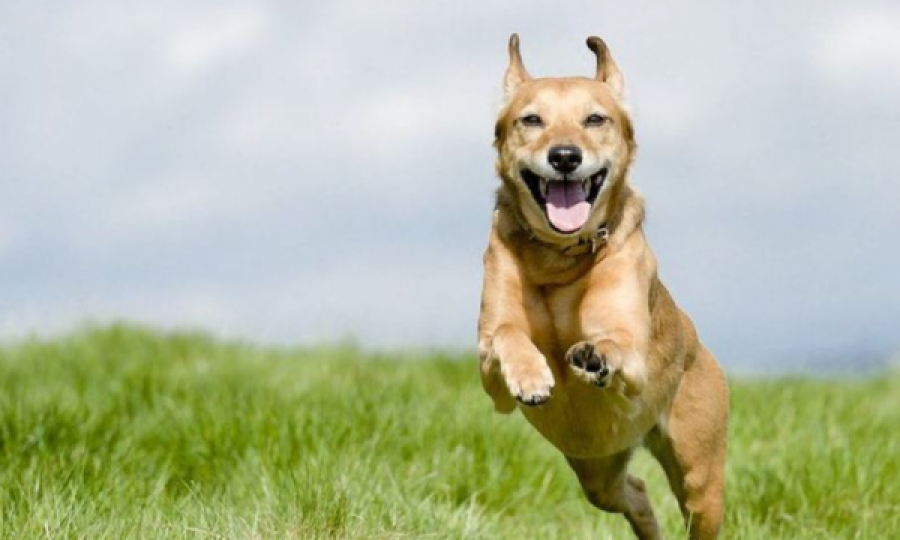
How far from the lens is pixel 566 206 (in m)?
5.44

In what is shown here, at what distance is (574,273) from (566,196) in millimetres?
375

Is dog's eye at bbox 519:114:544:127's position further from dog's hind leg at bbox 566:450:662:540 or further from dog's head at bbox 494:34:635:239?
dog's hind leg at bbox 566:450:662:540

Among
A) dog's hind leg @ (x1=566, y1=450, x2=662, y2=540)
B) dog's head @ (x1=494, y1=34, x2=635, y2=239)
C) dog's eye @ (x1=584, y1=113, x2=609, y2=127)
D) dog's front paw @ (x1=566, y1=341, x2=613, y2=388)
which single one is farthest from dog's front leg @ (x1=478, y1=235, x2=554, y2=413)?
dog's hind leg @ (x1=566, y1=450, x2=662, y2=540)

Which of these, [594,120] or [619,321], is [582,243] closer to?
[619,321]

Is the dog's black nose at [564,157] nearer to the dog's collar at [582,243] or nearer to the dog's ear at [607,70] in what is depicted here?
the dog's collar at [582,243]

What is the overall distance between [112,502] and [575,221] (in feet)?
7.93

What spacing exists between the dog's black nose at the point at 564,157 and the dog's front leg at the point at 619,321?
527 mm

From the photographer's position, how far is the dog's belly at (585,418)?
5652 millimetres

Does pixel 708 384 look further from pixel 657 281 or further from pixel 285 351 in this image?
pixel 285 351

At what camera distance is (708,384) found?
652 centimetres

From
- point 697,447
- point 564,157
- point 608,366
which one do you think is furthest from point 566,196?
point 697,447

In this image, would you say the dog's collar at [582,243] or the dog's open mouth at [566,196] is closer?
the dog's open mouth at [566,196]

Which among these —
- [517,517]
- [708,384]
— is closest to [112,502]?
[517,517]

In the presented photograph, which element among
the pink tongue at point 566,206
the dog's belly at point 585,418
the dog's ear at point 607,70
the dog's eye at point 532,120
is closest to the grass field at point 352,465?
the dog's belly at point 585,418
